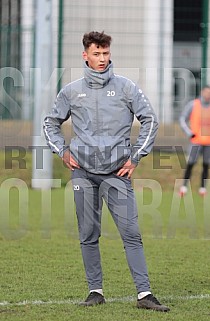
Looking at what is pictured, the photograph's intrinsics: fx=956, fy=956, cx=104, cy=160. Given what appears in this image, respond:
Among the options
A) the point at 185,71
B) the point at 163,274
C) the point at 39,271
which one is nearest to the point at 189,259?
the point at 163,274

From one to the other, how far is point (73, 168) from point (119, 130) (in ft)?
1.61

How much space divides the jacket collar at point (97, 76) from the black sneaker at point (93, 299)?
166 centimetres

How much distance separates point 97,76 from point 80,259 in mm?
3396

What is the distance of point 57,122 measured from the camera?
25.4 feet

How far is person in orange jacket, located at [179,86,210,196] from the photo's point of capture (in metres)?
17.9

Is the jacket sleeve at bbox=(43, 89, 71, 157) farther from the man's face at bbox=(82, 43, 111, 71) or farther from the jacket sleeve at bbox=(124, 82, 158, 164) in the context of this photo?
the jacket sleeve at bbox=(124, 82, 158, 164)

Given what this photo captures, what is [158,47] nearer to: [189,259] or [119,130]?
[189,259]

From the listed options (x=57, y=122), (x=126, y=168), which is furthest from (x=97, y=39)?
(x=126, y=168)

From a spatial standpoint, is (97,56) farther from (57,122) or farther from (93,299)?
(93,299)

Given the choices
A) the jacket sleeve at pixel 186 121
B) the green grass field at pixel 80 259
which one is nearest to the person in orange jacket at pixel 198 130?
the jacket sleeve at pixel 186 121

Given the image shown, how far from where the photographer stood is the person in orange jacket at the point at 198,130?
1791 centimetres

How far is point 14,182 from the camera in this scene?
19734mm

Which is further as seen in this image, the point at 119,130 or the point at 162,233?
the point at 162,233

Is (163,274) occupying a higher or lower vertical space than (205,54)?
lower
